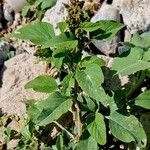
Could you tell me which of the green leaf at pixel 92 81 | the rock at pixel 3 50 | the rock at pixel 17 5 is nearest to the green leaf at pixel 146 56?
the green leaf at pixel 92 81

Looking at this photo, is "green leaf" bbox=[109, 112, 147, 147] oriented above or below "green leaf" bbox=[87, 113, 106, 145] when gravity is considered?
below

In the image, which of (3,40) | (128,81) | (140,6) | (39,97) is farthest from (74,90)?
(3,40)

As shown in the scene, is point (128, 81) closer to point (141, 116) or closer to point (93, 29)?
point (141, 116)

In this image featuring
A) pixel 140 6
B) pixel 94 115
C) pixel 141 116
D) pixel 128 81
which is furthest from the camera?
pixel 140 6

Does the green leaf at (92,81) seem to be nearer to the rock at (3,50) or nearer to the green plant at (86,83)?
the green plant at (86,83)

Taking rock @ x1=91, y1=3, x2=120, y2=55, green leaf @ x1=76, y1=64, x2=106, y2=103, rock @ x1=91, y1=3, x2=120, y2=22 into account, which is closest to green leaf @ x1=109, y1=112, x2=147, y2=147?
green leaf @ x1=76, y1=64, x2=106, y2=103

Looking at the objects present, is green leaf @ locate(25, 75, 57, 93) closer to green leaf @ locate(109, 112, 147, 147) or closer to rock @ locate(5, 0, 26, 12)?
green leaf @ locate(109, 112, 147, 147)

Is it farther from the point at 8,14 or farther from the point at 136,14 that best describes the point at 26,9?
the point at 136,14
